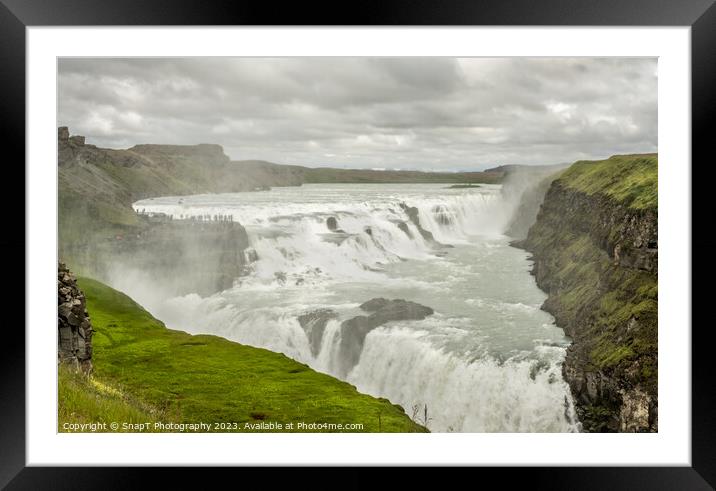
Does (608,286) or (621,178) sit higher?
(621,178)

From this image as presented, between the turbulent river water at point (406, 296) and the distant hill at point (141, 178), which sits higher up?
the distant hill at point (141, 178)

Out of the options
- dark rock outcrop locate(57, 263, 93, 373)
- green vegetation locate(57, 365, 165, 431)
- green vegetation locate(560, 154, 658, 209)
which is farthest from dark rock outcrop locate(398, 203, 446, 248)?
green vegetation locate(57, 365, 165, 431)

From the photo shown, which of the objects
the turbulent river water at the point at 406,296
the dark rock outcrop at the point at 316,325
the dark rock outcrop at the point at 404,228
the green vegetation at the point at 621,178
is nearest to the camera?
the green vegetation at the point at 621,178

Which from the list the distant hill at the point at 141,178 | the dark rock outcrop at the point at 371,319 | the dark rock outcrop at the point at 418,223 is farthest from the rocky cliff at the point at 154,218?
Answer: the dark rock outcrop at the point at 418,223

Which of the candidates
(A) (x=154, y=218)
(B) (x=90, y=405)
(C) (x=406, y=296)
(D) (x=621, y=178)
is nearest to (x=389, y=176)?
(C) (x=406, y=296)

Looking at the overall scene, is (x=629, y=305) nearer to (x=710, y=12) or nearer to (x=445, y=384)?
(x=445, y=384)

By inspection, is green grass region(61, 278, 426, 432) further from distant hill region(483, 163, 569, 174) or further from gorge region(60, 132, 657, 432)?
distant hill region(483, 163, 569, 174)

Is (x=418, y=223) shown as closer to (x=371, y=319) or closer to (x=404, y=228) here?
(x=404, y=228)

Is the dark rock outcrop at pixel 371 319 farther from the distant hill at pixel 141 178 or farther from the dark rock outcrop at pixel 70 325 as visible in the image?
the dark rock outcrop at pixel 70 325
